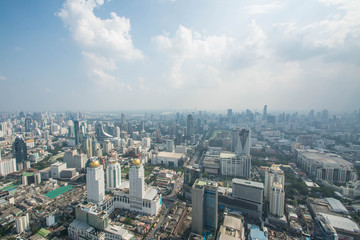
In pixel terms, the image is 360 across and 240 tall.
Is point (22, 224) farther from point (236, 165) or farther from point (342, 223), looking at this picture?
point (342, 223)

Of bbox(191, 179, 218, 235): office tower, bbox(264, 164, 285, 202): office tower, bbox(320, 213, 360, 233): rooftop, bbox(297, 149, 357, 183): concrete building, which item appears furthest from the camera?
bbox(297, 149, 357, 183): concrete building

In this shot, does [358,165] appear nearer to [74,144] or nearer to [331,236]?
[331,236]

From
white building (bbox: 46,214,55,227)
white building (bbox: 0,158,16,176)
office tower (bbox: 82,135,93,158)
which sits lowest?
white building (bbox: 46,214,55,227)

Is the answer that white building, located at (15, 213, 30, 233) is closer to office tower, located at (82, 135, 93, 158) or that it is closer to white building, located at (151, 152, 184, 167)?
office tower, located at (82, 135, 93, 158)

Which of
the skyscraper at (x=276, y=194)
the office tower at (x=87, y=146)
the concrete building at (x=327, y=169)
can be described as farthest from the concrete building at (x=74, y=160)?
the concrete building at (x=327, y=169)

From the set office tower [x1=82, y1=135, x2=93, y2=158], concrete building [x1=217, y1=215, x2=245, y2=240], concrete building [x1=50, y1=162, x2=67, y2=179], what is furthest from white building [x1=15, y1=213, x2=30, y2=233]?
office tower [x1=82, y1=135, x2=93, y2=158]

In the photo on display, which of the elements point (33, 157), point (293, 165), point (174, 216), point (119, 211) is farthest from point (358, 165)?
point (33, 157)
